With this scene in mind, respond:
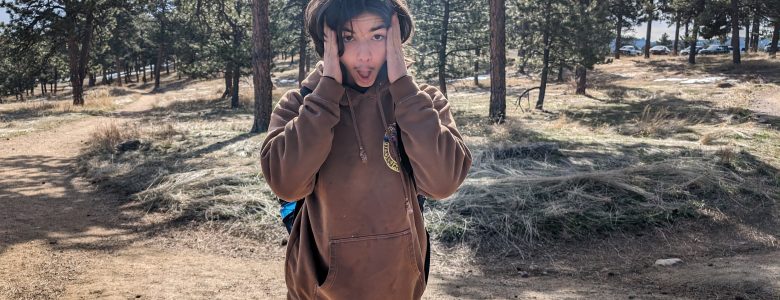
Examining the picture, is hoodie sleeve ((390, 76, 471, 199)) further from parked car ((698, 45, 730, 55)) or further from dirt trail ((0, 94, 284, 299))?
parked car ((698, 45, 730, 55))

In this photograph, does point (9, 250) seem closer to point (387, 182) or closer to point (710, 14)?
point (387, 182)

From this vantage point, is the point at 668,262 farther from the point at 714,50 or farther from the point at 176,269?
the point at 714,50

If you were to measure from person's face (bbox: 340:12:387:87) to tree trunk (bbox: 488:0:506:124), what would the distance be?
13054mm

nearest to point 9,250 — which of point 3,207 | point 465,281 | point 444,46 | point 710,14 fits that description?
point 3,207

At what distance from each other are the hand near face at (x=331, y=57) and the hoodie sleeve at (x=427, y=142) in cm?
16

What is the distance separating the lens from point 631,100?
23.2m

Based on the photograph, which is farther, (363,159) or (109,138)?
(109,138)

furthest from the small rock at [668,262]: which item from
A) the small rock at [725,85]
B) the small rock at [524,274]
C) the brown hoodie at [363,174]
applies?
the small rock at [725,85]

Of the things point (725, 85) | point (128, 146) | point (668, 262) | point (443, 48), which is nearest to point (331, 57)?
point (668, 262)

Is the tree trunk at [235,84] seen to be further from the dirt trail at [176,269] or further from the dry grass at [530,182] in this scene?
the dirt trail at [176,269]

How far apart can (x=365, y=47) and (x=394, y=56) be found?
9cm

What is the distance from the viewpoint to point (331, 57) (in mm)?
1667

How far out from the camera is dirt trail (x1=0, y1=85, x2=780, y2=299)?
14.5 feet

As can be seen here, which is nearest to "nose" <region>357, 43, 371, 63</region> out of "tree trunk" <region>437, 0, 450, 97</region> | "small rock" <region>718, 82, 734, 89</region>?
"tree trunk" <region>437, 0, 450, 97</region>
